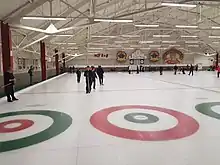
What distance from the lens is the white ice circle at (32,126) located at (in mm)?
4459

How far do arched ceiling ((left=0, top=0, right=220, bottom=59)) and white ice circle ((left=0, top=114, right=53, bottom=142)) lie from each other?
6.69 m

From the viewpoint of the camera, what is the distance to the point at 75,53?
4303 centimetres

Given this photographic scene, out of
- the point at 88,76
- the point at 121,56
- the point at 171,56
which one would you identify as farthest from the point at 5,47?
the point at 171,56

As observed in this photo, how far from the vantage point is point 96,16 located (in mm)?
19453

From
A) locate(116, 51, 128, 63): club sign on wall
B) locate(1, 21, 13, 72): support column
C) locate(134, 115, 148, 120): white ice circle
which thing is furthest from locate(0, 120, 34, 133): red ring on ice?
locate(116, 51, 128, 63): club sign on wall

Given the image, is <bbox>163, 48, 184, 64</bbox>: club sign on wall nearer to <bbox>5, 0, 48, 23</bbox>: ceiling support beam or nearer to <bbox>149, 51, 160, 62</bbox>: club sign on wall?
<bbox>149, 51, 160, 62</bbox>: club sign on wall

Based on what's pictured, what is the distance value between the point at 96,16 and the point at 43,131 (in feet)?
53.7

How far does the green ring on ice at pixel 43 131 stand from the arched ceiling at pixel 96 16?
651 centimetres

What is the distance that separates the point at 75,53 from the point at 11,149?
40.3 meters

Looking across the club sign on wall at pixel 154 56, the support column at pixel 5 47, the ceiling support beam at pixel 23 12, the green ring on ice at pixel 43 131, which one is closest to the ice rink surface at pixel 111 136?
the green ring on ice at pixel 43 131

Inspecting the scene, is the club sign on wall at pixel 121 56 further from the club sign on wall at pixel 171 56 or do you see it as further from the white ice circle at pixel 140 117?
the white ice circle at pixel 140 117

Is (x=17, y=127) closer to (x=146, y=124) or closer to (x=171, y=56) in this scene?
(x=146, y=124)

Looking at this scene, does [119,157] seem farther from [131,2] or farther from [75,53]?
[75,53]

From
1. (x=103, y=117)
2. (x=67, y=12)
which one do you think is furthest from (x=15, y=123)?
(x=67, y=12)
